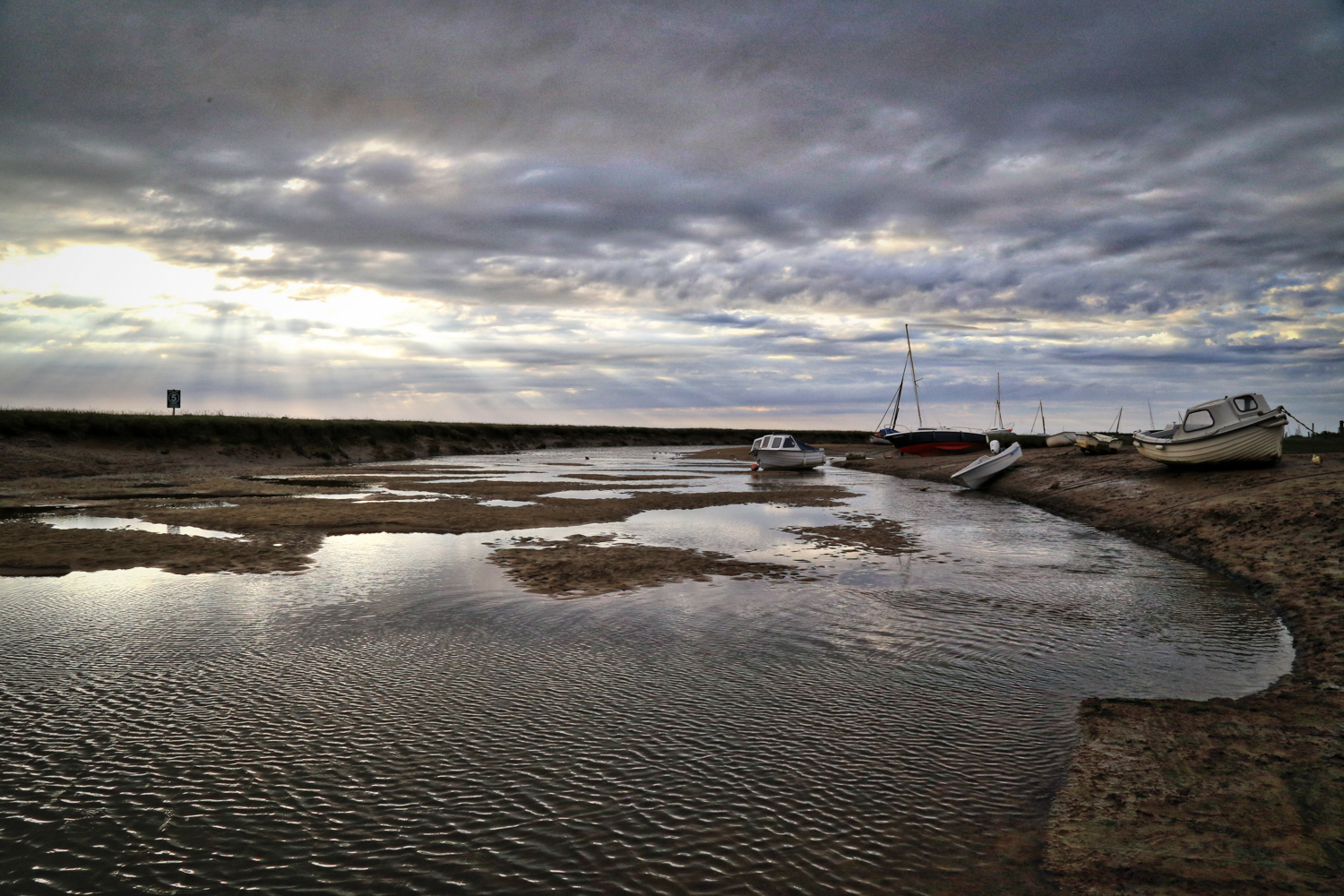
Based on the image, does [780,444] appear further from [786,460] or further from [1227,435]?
[1227,435]

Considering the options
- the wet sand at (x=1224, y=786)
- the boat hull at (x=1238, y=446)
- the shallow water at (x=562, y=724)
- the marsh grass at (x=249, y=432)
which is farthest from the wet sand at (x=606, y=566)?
the marsh grass at (x=249, y=432)

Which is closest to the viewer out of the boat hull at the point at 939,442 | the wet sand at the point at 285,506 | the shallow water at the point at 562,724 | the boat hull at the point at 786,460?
the shallow water at the point at 562,724

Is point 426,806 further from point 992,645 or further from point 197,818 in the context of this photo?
point 992,645

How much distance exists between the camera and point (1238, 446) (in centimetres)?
1919

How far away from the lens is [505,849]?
3.99m

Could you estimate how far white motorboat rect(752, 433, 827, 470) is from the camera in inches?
1683

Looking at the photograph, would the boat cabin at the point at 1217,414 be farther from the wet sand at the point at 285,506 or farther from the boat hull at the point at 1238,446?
the wet sand at the point at 285,506

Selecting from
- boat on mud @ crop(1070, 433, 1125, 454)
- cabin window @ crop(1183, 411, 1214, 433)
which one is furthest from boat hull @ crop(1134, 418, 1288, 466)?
boat on mud @ crop(1070, 433, 1125, 454)

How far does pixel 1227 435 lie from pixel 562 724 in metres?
21.0

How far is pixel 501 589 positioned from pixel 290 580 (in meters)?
3.40

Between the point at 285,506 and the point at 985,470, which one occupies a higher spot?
the point at 985,470

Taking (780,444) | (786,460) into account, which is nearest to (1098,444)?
(786,460)

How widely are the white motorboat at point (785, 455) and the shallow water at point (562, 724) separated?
31.3 metres

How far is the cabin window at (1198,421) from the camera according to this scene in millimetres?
20391
